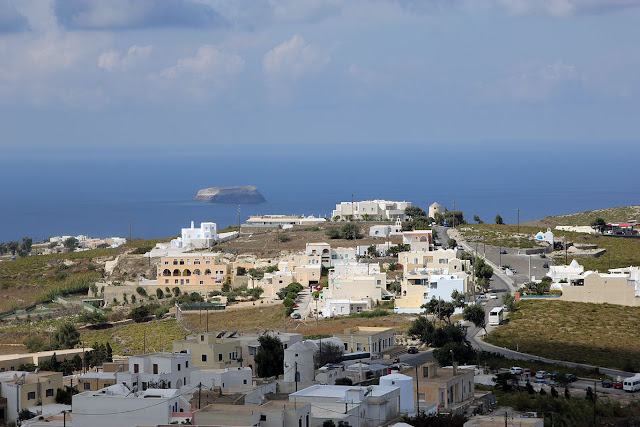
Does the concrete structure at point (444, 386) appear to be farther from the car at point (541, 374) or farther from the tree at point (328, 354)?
the tree at point (328, 354)

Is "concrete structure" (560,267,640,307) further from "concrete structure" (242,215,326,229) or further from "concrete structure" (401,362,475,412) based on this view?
"concrete structure" (242,215,326,229)

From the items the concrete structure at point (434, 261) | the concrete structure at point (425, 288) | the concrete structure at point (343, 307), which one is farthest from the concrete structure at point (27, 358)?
the concrete structure at point (434, 261)

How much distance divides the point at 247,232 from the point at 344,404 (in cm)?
5242

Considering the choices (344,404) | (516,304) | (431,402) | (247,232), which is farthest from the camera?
(247,232)

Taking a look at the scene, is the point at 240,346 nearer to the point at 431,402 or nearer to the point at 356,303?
the point at 431,402

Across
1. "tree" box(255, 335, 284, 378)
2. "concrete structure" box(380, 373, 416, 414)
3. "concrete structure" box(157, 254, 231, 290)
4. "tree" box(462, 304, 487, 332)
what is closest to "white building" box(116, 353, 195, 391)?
"tree" box(255, 335, 284, 378)

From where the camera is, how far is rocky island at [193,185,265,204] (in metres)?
167

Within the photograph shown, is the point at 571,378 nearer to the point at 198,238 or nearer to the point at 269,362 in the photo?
the point at 269,362

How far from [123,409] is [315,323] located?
69.4 ft

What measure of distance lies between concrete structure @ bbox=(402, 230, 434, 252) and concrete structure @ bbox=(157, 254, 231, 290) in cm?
1024

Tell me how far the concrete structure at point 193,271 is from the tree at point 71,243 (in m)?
29.8

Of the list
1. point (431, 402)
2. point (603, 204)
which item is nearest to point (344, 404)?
point (431, 402)

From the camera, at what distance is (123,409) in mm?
23500

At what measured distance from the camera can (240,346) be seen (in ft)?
108
